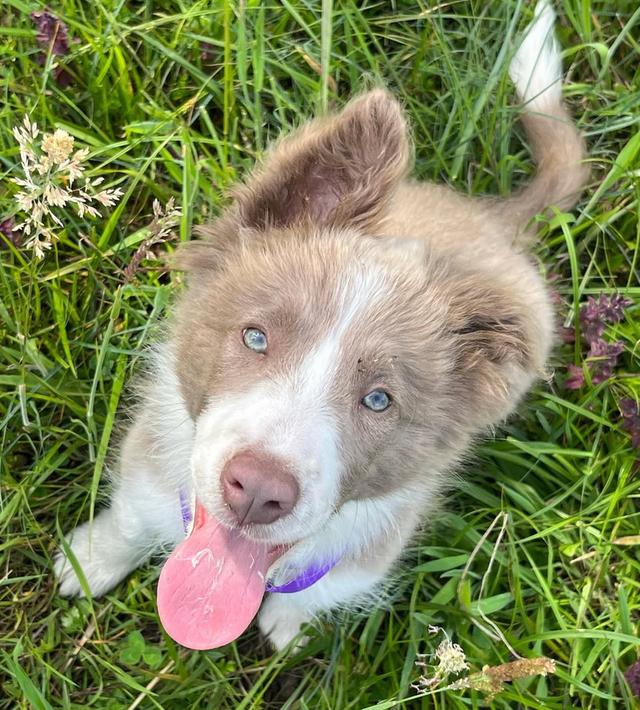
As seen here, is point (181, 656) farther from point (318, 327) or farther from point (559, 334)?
point (559, 334)

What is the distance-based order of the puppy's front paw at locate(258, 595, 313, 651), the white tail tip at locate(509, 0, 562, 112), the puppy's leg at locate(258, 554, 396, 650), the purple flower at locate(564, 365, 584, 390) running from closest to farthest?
1. the puppy's leg at locate(258, 554, 396, 650)
2. the puppy's front paw at locate(258, 595, 313, 651)
3. the purple flower at locate(564, 365, 584, 390)
4. the white tail tip at locate(509, 0, 562, 112)

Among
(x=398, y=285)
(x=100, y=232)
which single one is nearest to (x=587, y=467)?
(x=398, y=285)

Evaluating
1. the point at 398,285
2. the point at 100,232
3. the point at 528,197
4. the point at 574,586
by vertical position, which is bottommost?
the point at 574,586

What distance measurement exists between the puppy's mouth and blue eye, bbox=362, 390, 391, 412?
1.99 feet

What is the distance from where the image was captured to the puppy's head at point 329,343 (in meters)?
2.34

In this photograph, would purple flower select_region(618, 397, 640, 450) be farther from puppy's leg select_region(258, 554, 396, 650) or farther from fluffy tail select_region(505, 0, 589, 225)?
puppy's leg select_region(258, 554, 396, 650)

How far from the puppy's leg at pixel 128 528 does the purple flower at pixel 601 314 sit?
2271mm

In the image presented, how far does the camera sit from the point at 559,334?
13.7ft

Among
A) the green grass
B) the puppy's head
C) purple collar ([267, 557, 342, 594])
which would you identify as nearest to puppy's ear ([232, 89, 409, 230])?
the puppy's head

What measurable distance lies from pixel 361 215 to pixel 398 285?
12.2 inches

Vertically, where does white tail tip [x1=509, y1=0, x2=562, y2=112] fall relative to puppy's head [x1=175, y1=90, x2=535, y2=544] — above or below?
above

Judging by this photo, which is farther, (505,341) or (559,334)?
(559,334)

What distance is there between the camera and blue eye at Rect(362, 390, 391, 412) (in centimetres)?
256

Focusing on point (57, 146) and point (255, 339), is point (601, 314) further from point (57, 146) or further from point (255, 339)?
point (57, 146)
